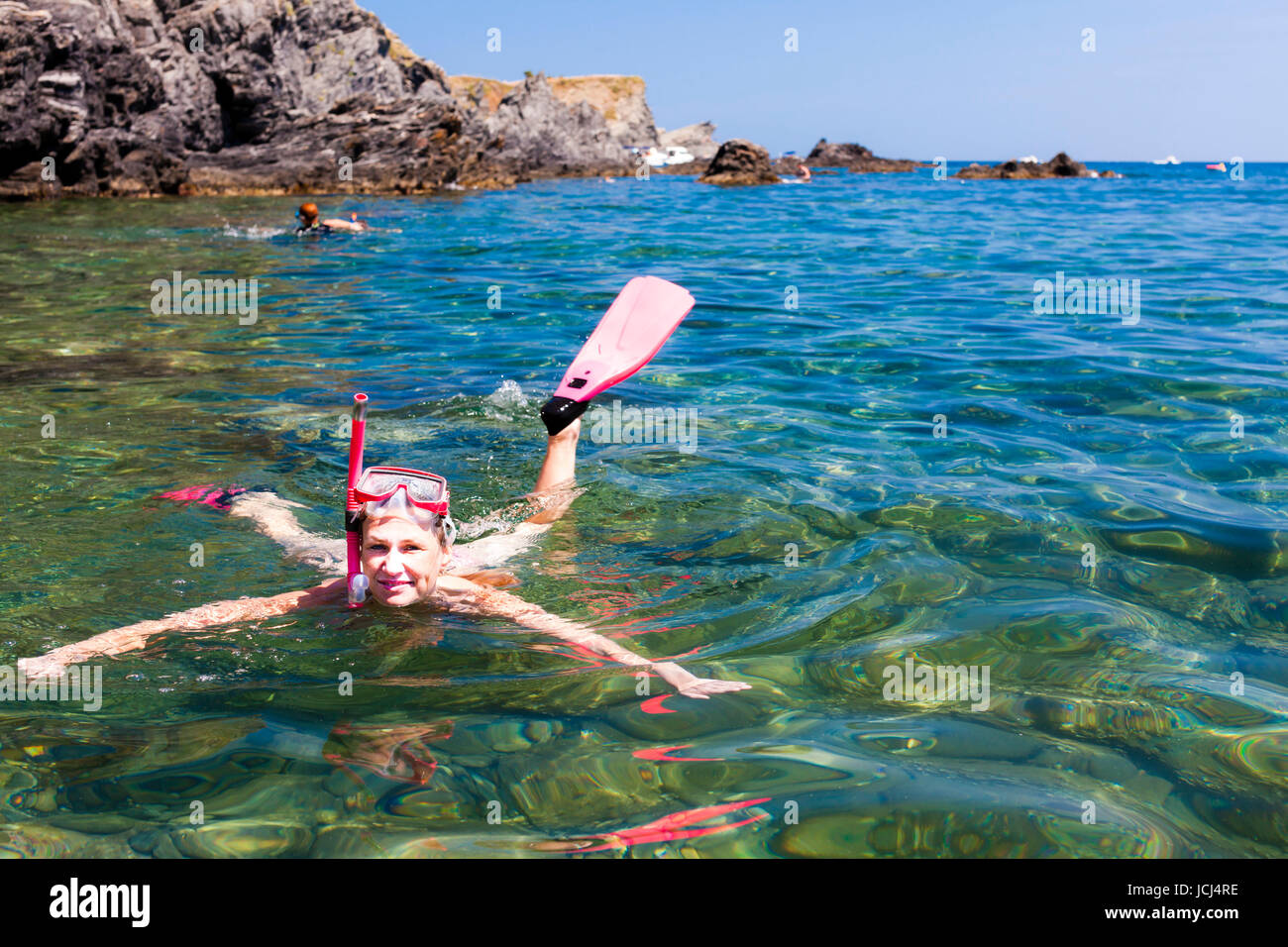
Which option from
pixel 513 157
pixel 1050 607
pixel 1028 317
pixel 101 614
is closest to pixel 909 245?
pixel 1028 317

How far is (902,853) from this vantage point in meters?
2.82

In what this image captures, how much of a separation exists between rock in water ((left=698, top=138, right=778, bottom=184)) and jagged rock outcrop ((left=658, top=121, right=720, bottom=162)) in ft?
275

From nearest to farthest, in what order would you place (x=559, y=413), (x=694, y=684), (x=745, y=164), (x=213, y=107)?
1. (x=694, y=684)
2. (x=559, y=413)
3. (x=213, y=107)
4. (x=745, y=164)

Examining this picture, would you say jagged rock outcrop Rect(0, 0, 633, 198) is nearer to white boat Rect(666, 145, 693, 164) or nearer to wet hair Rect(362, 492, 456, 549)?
wet hair Rect(362, 492, 456, 549)

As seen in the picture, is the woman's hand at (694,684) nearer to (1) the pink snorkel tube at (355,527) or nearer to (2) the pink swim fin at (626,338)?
(1) the pink snorkel tube at (355,527)

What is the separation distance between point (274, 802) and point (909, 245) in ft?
59.2

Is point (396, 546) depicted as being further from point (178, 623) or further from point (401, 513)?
point (178, 623)

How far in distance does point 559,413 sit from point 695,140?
5503 inches

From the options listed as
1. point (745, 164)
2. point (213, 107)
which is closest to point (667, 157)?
point (745, 164)

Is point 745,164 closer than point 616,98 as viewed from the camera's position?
Yes

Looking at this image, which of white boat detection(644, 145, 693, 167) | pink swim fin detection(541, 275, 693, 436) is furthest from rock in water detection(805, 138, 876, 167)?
pink swim fin detection(541, 275, 693, 436)

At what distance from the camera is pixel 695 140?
137250 mm

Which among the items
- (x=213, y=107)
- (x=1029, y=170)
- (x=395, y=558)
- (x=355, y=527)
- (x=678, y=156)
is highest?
(x=678, y=156)

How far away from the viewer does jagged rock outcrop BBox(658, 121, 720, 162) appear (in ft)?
442
